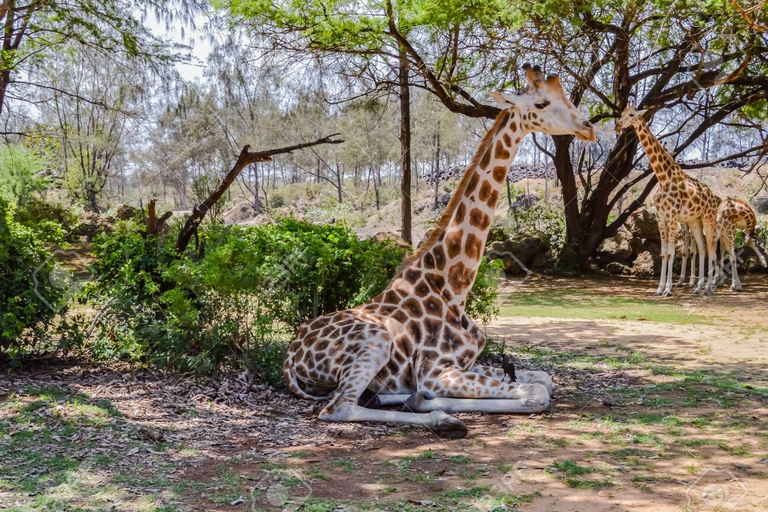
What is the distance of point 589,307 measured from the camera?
13.1m

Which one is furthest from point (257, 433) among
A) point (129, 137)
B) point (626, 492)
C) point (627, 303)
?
point (129, 137)

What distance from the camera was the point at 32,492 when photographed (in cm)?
378

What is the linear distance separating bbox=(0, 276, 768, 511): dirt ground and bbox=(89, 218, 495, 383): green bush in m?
0.30

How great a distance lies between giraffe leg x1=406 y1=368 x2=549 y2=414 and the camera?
18.4 ft

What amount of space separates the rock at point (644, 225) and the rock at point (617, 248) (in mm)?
280

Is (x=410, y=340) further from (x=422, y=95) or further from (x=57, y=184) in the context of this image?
(x=422, y=95)

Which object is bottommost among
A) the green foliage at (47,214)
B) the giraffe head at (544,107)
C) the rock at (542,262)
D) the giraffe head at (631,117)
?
the rock at (542,262)

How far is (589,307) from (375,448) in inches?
360

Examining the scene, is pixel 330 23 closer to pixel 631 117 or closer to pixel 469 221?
pixel 631 117

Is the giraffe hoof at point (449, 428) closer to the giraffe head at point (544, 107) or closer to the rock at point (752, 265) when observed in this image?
the giraffe head at point (544, 107)

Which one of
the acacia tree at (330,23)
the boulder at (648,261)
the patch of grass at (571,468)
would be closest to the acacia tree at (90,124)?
the acacia tree at (330,23)

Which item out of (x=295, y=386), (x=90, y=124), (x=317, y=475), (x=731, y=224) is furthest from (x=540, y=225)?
(x=90, y=124)

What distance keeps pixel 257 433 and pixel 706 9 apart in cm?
1051

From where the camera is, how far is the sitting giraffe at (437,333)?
18.5 ft
